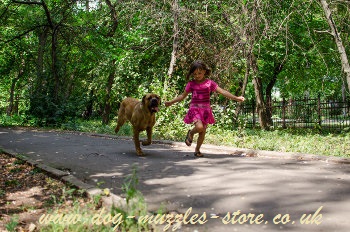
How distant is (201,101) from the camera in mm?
6973

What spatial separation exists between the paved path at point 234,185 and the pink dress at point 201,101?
2.89 feet

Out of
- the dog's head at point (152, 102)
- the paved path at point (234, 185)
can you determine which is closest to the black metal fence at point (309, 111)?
the dog's head at point (152, 102)

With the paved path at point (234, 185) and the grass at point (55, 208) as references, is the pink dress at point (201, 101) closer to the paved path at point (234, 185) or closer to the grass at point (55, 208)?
the paved path at point (234, 185)

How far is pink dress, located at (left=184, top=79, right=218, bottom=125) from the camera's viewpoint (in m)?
6.89

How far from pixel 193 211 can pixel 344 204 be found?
5.56 feet

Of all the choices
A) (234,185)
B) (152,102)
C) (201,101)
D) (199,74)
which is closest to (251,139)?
(201,101)

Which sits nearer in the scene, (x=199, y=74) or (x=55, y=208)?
(x=55, y=208)

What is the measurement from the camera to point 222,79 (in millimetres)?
14289

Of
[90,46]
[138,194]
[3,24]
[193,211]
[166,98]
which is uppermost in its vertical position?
[3,24]

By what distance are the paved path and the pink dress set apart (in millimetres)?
879

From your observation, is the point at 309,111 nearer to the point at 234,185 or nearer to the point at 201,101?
the point at 201,101

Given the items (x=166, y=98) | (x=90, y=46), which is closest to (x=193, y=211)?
(x=166, y=98)

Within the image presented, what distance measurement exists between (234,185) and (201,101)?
270 cm

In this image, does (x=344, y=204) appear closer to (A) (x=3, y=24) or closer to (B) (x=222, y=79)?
(B) (x=222, y=79)
